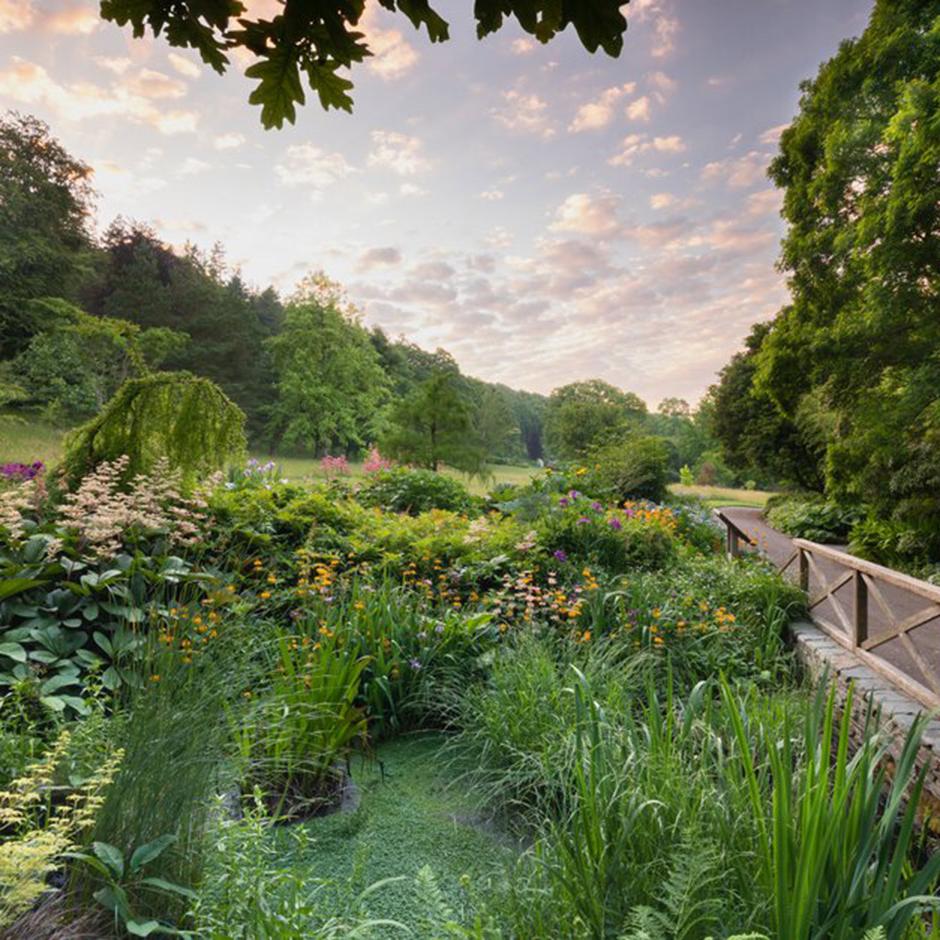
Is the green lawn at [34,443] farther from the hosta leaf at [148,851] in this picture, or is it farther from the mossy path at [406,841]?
the hosta leaf at [148,851]

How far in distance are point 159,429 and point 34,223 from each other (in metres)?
21.5

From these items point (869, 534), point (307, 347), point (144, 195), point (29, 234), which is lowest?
point (869, 534)

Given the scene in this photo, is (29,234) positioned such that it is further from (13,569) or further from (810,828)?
(810,828)

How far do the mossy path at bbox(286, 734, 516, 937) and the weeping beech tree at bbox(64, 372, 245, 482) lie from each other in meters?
2.63

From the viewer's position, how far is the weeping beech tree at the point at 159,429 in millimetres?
4059

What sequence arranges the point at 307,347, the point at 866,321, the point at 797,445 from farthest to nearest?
the point at 307,347, the point at 797,445, the point at 866,321

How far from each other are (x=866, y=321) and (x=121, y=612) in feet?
Answer: 25.6

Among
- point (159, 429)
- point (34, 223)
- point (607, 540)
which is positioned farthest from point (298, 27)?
point (34, 223)

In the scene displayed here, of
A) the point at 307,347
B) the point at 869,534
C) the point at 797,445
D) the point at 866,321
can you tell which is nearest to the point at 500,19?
the point at 866,321

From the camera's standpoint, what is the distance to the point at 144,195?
416 centimetres

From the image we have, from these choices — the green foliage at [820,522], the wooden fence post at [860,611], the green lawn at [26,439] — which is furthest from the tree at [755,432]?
the green lawn at [26,439]

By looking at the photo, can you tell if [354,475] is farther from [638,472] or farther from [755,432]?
[755,432]

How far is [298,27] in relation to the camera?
1.29 meters

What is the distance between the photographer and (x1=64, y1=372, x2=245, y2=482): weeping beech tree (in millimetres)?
4059
